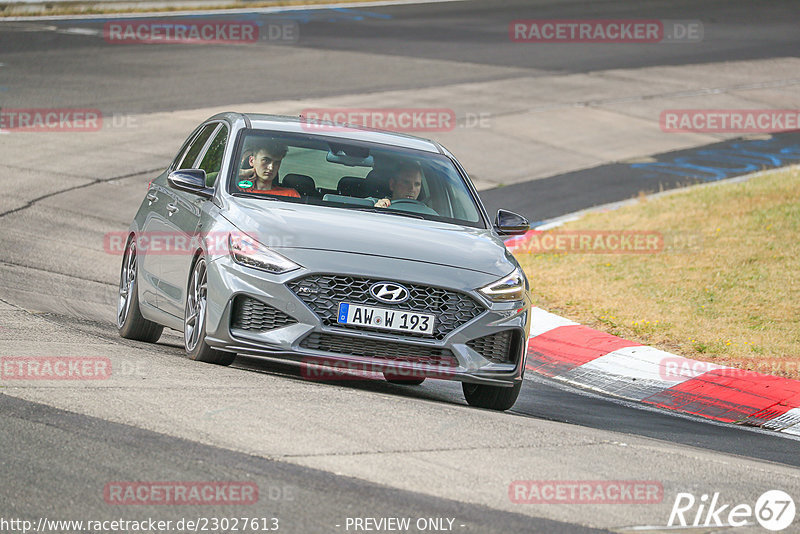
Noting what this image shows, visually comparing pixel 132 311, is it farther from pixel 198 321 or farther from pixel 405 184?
pixel 405 184

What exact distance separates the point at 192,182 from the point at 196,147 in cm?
138

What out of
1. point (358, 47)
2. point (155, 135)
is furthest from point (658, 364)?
point (358, 47)

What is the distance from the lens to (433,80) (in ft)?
90.3

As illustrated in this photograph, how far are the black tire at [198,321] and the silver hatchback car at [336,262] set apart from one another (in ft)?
0.04

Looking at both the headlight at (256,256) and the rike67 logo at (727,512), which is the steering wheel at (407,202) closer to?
the headlight at (256,256)

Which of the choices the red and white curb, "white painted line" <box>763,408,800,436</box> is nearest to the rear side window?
the red and white curb

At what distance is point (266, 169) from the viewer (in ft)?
28.5

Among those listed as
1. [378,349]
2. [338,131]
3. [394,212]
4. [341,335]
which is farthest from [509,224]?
[341,335]

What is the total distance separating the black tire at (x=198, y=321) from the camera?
7.92 meters

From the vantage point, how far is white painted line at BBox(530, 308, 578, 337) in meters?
11.6

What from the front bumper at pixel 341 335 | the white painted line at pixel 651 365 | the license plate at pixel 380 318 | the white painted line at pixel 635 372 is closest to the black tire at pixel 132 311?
the front bumper at pixel 341 335

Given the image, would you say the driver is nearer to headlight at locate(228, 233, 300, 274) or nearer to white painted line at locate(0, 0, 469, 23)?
headlight at locate(228, 233, 300, 274)

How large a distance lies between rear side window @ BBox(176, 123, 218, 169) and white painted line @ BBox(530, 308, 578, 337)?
356 cm

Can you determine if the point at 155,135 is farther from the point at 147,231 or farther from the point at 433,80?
the point at 147,231
